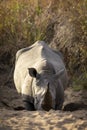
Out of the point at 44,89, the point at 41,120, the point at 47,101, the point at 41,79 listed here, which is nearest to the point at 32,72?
the point at 41,79

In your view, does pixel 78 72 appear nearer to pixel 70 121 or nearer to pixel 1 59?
pixel 1 59

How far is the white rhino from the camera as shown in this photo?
6.74 meters

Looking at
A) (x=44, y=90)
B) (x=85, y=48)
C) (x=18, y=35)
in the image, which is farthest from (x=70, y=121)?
(x=18, y=35)

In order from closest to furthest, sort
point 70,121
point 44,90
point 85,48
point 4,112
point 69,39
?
1. point 70,121
2. point 4,112
3. point 44,90
4. point 85,48
5. point 69,39

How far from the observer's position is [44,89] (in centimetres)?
678

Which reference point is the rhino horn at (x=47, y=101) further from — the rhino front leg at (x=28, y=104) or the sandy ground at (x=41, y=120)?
the sandy ground at (x=41, y=120)

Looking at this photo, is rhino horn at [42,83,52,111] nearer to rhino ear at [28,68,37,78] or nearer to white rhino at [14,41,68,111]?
white rhino at [14,41,68,111]

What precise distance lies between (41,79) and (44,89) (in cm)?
27

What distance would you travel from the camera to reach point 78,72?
9.24 meters

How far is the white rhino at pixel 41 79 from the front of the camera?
674 cm

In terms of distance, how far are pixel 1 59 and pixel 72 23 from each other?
6.64 ft

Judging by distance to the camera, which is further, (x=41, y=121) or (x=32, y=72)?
(x=32, y=72)

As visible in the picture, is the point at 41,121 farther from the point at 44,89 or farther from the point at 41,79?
the point at 41,79

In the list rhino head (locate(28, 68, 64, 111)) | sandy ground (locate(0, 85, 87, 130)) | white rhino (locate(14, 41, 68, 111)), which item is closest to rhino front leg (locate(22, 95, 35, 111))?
white rhino (locate(14, 41, 68, 111))
